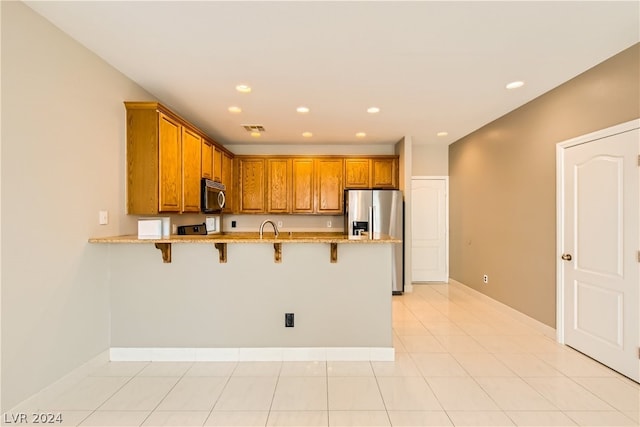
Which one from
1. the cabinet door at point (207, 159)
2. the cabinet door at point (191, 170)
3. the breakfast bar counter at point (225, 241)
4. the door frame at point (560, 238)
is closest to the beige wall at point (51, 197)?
the breakfast bar counter at point (225, 241)

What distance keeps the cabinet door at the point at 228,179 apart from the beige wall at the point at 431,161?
3.25 meters

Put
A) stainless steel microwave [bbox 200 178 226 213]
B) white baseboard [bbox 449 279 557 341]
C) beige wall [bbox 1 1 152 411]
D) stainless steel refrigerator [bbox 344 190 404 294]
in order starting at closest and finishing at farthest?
beige wall [bbox 1 1 152 411]
white baseboard [bbox 449 279 557 341]
stainless steel microwave [bbox 200 178 226 213]
stainless steel refrigerator [bbox 344 190 404 294]

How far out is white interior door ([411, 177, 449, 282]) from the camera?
582 cm

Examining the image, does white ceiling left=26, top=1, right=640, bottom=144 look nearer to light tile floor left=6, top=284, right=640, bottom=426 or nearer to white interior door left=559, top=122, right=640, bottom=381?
white interior door left=559, top=122, right=640, bottom=381

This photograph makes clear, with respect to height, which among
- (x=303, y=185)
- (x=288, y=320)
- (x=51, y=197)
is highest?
(x=303, y=185)

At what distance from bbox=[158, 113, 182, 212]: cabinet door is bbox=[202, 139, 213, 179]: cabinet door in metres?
0.73

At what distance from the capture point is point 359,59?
2566mm

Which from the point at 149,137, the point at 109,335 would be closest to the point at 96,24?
the point at 149,137

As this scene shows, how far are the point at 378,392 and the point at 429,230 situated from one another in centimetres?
403

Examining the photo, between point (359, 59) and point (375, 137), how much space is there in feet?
8.60

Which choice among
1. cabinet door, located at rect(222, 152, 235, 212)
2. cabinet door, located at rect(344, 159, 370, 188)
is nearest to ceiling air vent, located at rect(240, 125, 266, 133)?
cabinet door, located at rect(222, 152, 235, 212)

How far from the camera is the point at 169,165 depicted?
3230 millimetres

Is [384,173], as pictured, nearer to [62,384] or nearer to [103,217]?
[103,217]

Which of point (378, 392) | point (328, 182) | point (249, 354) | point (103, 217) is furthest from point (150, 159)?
point (328, 182)
